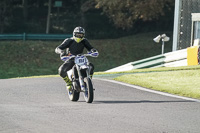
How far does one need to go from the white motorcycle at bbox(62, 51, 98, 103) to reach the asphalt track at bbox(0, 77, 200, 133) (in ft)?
0.71

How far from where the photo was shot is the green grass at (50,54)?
35062mm

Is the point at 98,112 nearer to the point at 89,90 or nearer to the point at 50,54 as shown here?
the point at 89,90

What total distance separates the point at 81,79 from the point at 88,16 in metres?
36.6

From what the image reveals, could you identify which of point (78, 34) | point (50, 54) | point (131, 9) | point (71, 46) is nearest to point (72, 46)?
point (71, 46)

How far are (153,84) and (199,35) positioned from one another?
966cm

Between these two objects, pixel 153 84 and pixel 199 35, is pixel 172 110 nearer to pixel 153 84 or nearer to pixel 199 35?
pixel 153 84

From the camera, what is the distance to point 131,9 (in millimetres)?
42594

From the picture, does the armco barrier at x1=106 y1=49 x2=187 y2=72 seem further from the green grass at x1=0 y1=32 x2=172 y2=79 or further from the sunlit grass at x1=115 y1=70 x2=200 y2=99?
the green grass at x1=0 y1=32 x2=172 y2=79

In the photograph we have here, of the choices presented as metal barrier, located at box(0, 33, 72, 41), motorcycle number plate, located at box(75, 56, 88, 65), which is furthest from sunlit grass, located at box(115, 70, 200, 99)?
metal barrier, located at box(0, 33, 72, 41)

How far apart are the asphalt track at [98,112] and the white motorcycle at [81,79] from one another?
22 centimetres

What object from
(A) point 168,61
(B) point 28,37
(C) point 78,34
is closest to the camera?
(C) point 78,34

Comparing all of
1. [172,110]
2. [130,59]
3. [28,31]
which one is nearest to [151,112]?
[172,110]

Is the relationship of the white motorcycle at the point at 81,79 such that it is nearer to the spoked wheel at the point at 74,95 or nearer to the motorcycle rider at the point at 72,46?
the spoked wheel at the point at 74,95

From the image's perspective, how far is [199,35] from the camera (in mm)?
26719
